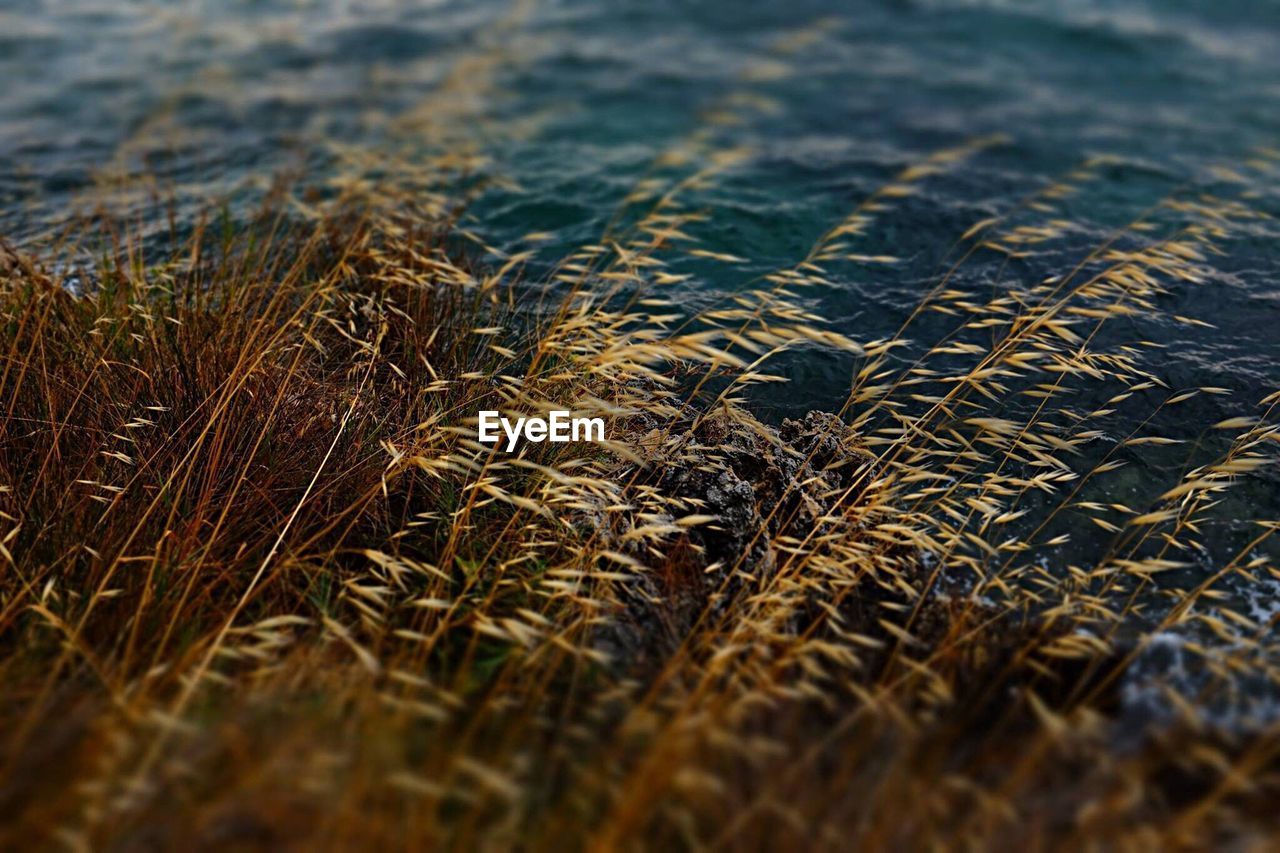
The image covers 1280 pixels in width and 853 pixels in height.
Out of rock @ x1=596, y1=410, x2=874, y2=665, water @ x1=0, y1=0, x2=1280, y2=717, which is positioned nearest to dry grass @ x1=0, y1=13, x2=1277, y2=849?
rock @ x1=596, y1=410, x2=874, y2=665

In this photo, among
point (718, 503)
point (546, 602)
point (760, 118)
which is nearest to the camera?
point (546, 602)

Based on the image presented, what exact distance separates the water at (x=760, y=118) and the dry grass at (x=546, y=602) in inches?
22.3

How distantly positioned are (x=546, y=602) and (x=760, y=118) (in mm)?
5323

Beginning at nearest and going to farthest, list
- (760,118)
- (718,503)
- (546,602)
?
(546,602), (718,503), (760,118)

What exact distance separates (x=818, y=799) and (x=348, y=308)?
2532 mm

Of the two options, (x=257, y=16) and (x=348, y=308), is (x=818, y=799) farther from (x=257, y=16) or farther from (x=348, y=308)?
(x=257, y=16)

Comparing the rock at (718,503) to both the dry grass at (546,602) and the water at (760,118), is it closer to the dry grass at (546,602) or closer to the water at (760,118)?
the dry grass at (546,602)

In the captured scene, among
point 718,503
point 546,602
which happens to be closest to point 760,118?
point 718,503

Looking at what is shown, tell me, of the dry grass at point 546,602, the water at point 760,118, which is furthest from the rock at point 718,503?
the water at point 760,118

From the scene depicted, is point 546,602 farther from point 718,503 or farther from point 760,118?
point 760,118

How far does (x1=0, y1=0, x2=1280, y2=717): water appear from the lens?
441cm

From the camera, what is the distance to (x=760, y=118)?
23.0 feet

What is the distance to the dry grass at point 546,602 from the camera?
1741 mm

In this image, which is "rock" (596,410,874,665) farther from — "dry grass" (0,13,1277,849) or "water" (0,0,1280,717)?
"water" (0,0,1280,717)
